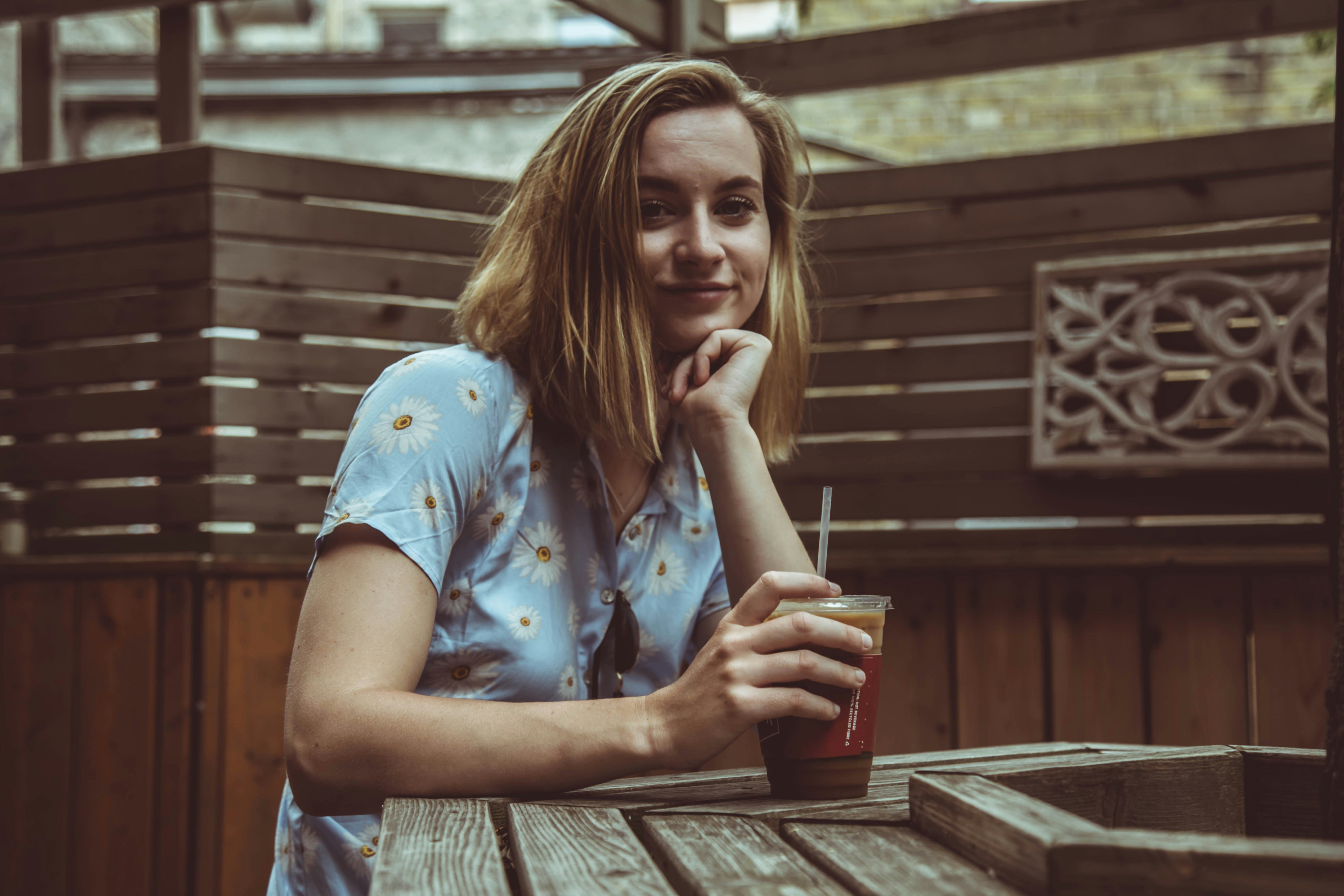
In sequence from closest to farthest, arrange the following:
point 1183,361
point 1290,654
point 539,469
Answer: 1. point 539,469
2. point 1290,654
3. point 1183,361

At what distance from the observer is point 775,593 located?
114cm

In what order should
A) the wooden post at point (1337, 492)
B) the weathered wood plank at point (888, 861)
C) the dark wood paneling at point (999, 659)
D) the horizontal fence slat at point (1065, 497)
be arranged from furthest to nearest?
the dark wood paneling at point (999, 659) < the horizontal fence slat at point (1065, 497) < the wooden post at point (1337, 492) < the weathered wood plank at point (888, 861)

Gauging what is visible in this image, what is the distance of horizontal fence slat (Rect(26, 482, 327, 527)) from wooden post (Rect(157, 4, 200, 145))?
43.7 inches

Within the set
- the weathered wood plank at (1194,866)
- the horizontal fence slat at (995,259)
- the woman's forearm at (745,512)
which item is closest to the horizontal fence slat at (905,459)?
the horizontal fence slat at (995,259)

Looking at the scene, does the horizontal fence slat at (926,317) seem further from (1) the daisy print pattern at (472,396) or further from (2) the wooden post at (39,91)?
(2) the wooden post at (39,91)

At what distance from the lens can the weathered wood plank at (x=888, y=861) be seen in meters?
0.78

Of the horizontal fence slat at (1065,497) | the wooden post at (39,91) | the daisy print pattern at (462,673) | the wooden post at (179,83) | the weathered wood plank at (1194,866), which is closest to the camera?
the weathered wood plank at (1194,866)

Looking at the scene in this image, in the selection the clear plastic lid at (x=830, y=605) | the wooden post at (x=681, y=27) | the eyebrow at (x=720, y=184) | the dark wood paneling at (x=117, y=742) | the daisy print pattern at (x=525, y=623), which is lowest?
the dark wood paneling at (x=117, y=742)

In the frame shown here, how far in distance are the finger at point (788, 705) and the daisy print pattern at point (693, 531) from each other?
687mm

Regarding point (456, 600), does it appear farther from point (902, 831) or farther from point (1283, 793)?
point (1283, 793)

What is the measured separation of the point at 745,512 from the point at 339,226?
2.36m

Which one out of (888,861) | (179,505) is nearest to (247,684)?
(179,505)

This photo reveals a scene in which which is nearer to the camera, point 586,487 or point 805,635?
point 805,635

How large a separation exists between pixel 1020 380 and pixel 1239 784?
7.20 feet
